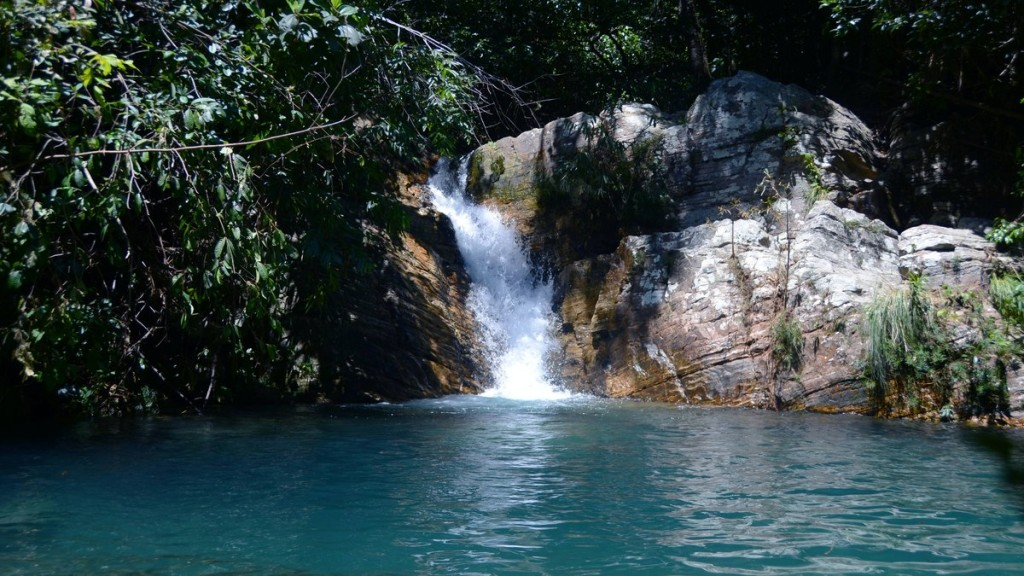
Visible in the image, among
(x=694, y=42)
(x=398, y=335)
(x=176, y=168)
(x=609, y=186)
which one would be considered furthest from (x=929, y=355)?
(x=694, y=42)

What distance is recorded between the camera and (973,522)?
5195 millimetres

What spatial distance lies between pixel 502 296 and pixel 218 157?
27.8 ft

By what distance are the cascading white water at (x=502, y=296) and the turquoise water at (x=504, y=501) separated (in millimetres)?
4525

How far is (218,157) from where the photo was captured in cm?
770

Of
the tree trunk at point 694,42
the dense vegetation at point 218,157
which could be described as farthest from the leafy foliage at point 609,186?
the tree trunk at point 694,42

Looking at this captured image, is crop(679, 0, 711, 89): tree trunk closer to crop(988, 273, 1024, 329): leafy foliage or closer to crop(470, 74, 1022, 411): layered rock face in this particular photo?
crop(470, 74, 1022, 411): layered rock face

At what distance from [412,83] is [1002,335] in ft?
25.8

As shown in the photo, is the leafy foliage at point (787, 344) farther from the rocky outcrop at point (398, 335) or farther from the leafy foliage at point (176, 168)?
the leafy foliage at point (176, 168)

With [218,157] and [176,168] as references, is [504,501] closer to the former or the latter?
[218,157]

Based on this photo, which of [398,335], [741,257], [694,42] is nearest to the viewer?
[398,335]

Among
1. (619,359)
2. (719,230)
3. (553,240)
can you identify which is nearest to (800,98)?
(719,230)

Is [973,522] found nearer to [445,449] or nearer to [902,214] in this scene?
[445,449]

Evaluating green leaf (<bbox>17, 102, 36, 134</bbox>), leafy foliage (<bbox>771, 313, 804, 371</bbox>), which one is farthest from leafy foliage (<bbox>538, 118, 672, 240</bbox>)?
green leaf (<bbox>17, 102, 36, 134</bbox>)

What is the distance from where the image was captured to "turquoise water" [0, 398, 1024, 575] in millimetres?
4465
